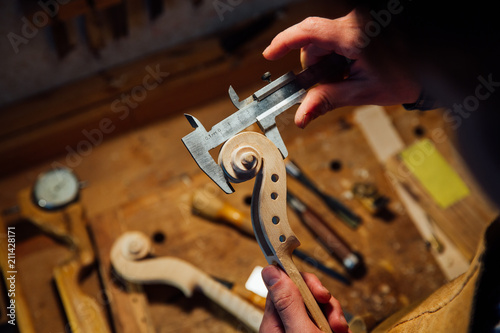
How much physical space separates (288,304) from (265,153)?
36 cm

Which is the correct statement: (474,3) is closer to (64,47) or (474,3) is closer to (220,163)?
(220,163)

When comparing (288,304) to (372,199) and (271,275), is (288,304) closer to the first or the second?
(271,275)

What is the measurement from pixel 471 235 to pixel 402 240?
0.78ft

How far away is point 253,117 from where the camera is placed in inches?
31.7

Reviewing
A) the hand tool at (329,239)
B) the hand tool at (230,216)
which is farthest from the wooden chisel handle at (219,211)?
the hand tool at (329,239)

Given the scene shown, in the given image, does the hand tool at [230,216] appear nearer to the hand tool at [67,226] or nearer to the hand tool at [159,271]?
the hand tool at [159,271]

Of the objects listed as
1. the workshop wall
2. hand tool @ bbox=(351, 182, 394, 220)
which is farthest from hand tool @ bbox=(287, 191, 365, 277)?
the workshop wall

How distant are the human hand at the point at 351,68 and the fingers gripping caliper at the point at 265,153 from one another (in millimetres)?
61

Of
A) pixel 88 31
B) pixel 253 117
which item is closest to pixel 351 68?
pixel 253 117

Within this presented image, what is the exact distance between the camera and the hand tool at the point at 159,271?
1.18m

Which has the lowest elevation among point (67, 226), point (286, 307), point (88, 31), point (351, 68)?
point (286, 307)

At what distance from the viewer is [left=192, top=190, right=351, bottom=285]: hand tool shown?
4.26 feet

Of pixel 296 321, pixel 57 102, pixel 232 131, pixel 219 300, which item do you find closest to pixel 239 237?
pixel 219 300

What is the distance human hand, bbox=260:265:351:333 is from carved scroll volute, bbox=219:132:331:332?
21mm
